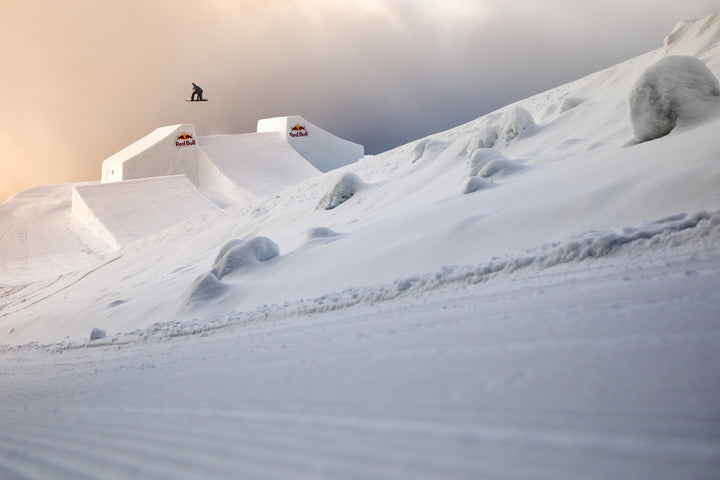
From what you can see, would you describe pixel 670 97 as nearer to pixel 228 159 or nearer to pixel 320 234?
pixel 320 234

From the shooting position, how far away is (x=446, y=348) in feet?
5.27

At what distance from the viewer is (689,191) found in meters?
2.54

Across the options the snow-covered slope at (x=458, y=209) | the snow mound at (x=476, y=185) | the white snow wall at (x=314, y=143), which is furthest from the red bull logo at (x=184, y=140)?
the snow mound at (x=476, y=185)

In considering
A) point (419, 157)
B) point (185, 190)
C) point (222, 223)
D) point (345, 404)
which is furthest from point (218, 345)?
point (185, 190)

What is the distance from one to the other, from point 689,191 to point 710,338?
1.56 metres

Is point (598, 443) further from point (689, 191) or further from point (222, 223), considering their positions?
point (222, 223)

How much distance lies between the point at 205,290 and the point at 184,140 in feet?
50.1

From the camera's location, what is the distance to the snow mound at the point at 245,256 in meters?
4.56

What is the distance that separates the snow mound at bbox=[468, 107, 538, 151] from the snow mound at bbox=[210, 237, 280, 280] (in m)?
3.07

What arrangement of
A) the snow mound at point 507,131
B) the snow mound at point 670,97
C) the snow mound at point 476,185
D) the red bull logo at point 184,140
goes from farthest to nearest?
the red bull logo at point 184,140 < the snow mound at point 507,131 < the snow mound at point 476,185 < the snow mound at point 670,97

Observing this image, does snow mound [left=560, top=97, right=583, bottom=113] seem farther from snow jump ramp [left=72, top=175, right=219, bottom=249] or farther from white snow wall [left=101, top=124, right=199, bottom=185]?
white snow wall [left=101, top=124, right=199, bottom=185]

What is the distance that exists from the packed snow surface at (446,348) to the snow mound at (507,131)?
1.31m

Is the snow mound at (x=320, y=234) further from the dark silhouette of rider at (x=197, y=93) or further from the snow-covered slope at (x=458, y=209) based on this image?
the dark silhouette of rider at (x=197, y=93)

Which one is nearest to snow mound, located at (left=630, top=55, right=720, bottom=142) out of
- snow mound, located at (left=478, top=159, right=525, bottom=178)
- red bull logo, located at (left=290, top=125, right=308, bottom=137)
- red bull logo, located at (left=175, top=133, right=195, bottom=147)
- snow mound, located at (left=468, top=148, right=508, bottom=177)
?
snow mound, located at (left=478, top=159, right=525, bottom=178)
